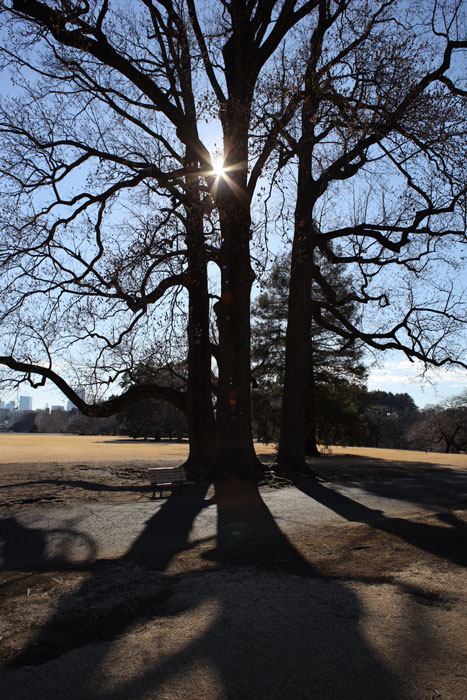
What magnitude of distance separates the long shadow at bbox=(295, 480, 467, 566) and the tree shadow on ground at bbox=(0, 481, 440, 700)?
2.02 meters

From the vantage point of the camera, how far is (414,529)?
862cm

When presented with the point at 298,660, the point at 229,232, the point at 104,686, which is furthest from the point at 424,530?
the point at 229,232

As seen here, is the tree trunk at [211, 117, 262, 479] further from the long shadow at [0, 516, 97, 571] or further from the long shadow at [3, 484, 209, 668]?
the long shadow at [0, 516, 97, 571]

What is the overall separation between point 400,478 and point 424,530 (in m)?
10.2

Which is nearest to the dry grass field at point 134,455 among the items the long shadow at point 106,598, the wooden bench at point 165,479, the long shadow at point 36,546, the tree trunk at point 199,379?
the tree trunk at point 199,379

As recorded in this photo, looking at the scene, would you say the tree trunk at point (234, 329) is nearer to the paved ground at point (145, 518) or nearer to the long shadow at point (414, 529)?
the paved ground at point (145, 518)

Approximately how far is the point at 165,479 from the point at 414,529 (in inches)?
238

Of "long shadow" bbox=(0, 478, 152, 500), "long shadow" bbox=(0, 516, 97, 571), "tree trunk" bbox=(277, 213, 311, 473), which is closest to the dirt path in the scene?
"long shadow" bbox=(0, 516, 97, 571)

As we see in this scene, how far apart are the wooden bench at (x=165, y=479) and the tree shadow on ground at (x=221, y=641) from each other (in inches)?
228

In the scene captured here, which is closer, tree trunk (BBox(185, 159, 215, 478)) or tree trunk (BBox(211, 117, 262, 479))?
tree trunk (BBox(211, 117, 262, 479))

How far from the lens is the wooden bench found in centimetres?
1245

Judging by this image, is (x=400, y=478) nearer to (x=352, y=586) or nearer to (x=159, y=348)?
(x=159, y=348)

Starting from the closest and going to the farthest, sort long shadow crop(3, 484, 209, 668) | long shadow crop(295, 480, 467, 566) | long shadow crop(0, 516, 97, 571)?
long shadow crop(3, 484, 209, 668) → long shadow crop(0, 516, 97, 571) → long shadow crop(295, 480, 467, 566)

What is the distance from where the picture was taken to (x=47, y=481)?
50.2ft
